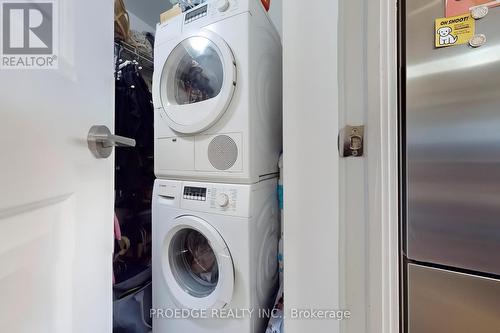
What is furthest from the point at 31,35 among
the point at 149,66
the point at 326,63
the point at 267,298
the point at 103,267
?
the point at 149,66

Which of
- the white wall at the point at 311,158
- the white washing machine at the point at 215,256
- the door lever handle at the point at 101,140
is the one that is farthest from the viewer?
the white washing machine at the point at 215,256

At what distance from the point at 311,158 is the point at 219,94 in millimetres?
544

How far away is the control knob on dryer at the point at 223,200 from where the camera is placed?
987mm

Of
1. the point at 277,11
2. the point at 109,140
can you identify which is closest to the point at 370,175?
the point at 109,140

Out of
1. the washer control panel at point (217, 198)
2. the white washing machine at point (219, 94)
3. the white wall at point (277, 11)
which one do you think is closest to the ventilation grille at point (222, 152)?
the white washing machine at point (219, 94)

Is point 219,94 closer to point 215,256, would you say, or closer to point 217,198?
point 217,198

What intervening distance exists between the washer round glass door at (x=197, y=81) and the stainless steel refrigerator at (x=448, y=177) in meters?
0.68

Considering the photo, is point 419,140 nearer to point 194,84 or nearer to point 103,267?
point 103,267

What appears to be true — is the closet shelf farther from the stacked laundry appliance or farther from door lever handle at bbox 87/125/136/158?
door lever handle at bbox 87/125/136/158

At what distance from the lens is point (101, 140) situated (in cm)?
43

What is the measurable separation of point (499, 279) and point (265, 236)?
2.56 feet

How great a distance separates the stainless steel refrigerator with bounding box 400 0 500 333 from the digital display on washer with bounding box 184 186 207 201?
79cm

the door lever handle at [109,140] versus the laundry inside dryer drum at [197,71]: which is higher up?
the laundry inside dryer drum at [197,71]

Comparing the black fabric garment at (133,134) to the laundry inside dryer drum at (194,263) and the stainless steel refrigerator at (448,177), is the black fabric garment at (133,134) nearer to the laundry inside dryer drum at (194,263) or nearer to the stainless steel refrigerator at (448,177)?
the laundry inside dryer drum at (194,263)
